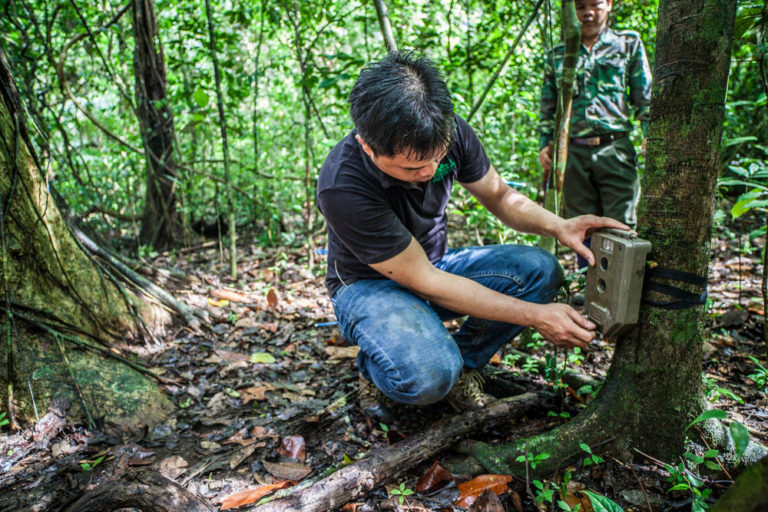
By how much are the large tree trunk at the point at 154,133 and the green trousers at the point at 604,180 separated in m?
3.98

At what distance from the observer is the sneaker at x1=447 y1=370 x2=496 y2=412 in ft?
7.72

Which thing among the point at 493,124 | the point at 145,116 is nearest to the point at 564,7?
the point at 493,124

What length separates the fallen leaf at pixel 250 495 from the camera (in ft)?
6.23

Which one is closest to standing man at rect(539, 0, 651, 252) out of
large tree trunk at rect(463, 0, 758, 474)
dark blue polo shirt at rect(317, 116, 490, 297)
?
dark blue polo shirt at rect(317, 116, 490, 297)

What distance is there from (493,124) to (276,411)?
3173 millimetres

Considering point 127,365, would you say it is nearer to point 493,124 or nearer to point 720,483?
point 720,483

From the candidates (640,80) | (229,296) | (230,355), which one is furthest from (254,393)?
(640,80)

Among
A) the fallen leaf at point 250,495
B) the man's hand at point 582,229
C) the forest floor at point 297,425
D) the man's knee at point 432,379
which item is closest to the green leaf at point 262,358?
the forest floor at point 297,425

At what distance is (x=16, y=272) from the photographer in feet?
8.27

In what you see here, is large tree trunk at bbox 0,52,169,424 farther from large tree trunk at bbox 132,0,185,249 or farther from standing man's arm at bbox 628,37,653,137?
standing man's arm at bbox 628,37,653,137

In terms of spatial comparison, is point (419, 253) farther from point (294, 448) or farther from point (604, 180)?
point (604, 180)

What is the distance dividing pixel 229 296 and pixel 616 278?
3.31 meters

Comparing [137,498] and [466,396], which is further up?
[137,498]

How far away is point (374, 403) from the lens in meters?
2.53
